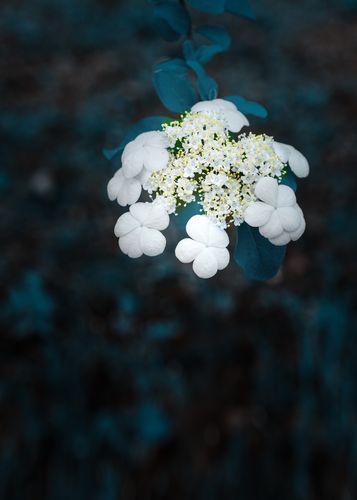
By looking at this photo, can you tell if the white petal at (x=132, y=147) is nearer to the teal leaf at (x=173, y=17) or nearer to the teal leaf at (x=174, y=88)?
the teal leaf at (x=174, y=88)

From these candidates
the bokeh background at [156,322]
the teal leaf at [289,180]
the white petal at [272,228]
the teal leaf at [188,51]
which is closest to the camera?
the white petal at [272,228]

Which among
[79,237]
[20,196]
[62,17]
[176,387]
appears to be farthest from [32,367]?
[62,17]

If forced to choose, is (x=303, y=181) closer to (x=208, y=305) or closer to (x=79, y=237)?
(x=208, y=305)

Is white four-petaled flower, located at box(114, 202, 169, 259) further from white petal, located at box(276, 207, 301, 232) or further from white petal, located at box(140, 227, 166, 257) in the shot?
white petal, located at box(276, 207, 301, 232)

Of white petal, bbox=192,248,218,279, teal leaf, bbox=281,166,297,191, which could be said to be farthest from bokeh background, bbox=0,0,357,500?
white petal, bbox=192,248,218,279

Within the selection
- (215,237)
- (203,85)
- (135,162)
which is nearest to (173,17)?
(203,85)

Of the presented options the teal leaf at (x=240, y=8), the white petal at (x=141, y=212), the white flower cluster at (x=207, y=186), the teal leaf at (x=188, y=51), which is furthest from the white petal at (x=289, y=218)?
the teal leaf at (x=240, y=8)
